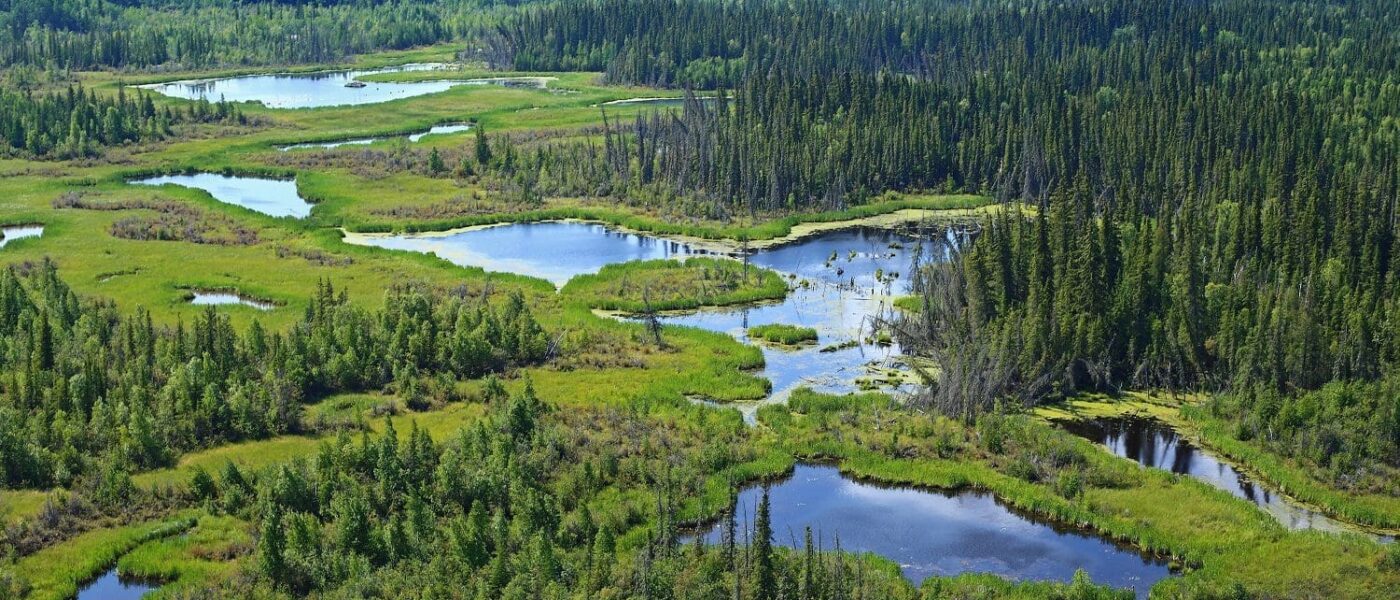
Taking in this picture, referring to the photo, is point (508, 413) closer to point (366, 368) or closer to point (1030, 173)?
point (366, 368)

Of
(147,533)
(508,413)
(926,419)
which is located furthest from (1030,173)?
(147,533)

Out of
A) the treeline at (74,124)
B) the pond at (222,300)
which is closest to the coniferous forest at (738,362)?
the pond at (222,300)

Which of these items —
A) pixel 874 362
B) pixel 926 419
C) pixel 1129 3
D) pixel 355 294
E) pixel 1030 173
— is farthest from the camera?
pixel 1129 3

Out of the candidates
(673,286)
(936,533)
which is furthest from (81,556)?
(673,286)

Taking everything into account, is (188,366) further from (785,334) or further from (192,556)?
(785,334)

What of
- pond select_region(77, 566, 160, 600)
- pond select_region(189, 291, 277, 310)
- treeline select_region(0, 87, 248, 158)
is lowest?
pond select_region(77, 566, 160, 600)

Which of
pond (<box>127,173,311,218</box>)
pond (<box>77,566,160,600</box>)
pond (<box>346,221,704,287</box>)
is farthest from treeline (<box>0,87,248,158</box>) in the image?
pond (<box>77,566,160,600</box>)

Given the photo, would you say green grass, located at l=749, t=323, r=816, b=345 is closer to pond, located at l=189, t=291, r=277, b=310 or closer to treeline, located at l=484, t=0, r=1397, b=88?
pond, located at l=189, t=291, r=277, b=310
